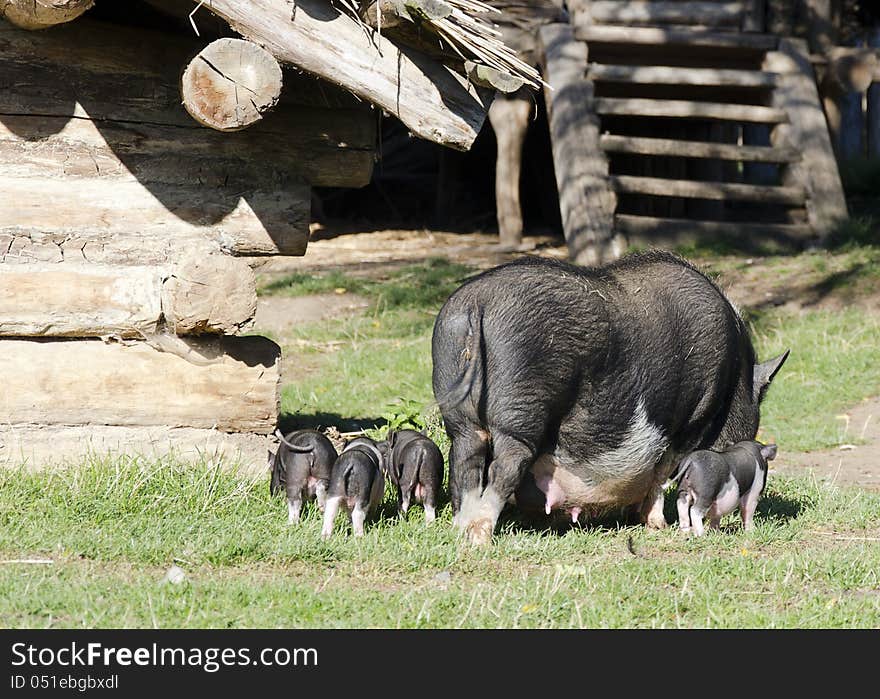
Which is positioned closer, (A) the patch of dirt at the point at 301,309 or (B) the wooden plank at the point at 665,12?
(A) the patch of dirt at the point at 301,309

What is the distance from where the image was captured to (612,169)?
1477cm

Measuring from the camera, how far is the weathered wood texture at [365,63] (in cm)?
A: 514

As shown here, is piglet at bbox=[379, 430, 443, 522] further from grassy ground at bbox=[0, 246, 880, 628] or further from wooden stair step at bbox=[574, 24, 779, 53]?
wooden stair step at bbox=[574, 24, 779, 53]

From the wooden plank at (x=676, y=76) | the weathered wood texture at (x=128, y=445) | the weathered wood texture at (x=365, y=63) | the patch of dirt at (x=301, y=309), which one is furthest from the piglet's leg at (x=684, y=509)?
the wooden plank at (x=676, y=76)

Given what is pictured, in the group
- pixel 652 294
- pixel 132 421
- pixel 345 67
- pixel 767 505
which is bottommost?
pixel 767 505

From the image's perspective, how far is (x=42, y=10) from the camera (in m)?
4.91

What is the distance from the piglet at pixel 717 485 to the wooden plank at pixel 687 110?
6.55 metres

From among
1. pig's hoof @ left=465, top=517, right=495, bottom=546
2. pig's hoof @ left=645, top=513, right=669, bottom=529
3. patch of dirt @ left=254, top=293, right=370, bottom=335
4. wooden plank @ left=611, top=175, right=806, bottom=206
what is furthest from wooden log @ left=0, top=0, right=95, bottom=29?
wooden plank @ left=611, top=175, right=806, bottom=206

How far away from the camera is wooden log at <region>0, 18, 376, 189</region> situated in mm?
5586

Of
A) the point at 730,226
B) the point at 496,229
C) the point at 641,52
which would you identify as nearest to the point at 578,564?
the point at 730,226

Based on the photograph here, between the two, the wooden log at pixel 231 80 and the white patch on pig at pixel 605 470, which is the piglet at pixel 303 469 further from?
the wooden log at pixel 231 80

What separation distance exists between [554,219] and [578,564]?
10649mm

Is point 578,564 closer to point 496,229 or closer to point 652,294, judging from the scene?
point 652,294

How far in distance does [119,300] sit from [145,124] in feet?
2.82
